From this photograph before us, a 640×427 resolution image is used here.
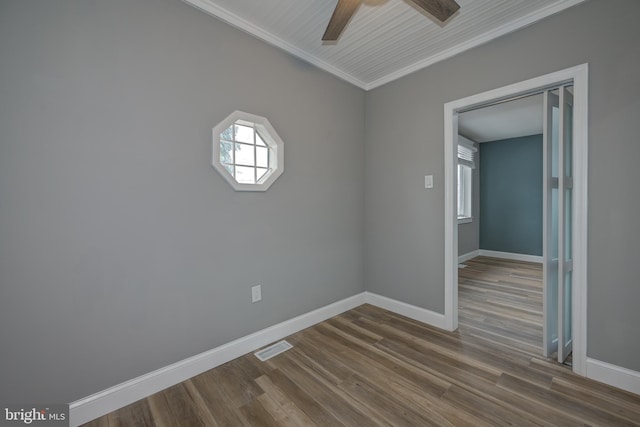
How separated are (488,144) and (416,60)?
14.2 ft

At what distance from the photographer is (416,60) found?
2482 mm

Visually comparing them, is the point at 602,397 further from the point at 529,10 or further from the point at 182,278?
the point at 182,278

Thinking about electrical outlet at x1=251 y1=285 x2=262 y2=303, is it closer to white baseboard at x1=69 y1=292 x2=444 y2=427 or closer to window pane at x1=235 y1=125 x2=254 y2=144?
white baseboard at x1=69 y1=292 x2=444 y2=427

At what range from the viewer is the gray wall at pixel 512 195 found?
17.0ft

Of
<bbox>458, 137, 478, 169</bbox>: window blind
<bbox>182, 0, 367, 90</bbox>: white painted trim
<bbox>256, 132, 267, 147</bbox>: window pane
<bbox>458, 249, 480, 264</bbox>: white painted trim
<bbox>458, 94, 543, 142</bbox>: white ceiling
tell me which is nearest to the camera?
<bbox>182, 0, 367, 90</bbox>: white painted trim

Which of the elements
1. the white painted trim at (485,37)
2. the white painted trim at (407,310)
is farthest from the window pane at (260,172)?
the white painted trim at (407,310)

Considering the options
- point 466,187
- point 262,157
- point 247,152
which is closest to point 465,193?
point 466,187

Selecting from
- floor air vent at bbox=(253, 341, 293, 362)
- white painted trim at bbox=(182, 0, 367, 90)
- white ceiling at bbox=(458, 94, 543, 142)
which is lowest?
floor air vent at bbox=(253, 341, 293, 362)

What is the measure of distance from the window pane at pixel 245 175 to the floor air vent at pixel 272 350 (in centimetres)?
136

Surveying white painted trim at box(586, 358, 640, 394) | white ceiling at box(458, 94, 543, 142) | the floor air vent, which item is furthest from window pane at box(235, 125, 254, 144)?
white ceiling at box(458, 94, 543, 142)

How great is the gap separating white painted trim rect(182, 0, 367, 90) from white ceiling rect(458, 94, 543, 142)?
2.31m

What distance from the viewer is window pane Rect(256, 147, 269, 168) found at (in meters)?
2.17

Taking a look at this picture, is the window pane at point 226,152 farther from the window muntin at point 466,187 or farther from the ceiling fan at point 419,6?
the window muntin at point 466,187

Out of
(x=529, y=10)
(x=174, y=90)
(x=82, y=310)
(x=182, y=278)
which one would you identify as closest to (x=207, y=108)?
(x=174, y=90)
